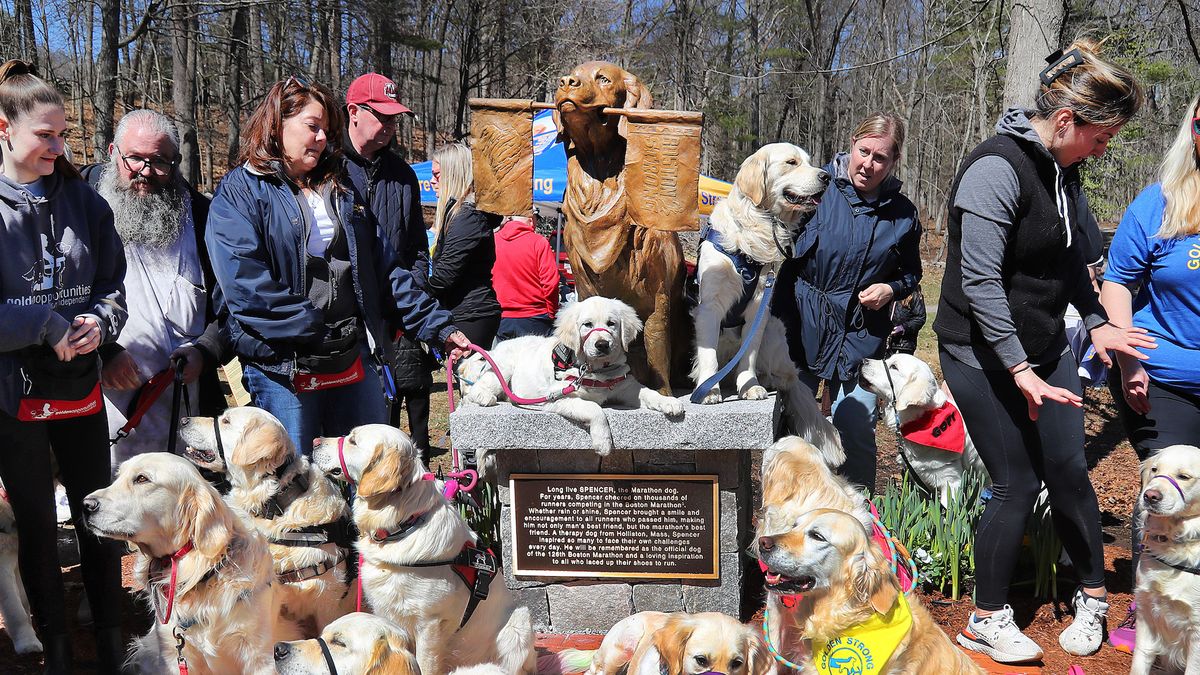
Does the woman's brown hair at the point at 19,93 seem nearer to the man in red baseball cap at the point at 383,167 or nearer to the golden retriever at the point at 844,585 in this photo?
the man in red baseball cap at the point at 383,167

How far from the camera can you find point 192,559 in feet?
9.21

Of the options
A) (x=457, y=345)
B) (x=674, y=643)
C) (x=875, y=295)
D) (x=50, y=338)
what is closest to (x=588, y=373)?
(x=457, y=345)

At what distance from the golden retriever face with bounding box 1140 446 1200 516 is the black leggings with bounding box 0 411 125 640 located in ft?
12.6

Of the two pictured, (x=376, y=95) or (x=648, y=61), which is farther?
(x=648, y=61)

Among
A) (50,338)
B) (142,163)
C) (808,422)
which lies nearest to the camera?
(50,338)

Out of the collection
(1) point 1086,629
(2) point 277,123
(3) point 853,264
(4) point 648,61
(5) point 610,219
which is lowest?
(1) point 1086,629

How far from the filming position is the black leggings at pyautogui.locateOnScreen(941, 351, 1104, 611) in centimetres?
352

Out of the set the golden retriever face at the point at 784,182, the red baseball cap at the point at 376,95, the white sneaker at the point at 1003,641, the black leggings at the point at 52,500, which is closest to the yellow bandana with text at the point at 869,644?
the white sneaker at the point at 1003,641

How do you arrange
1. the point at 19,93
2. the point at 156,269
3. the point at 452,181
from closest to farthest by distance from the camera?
the point at 19,93, the point at 156,269, the point at 452,181

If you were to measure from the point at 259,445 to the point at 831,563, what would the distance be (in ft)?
6.76

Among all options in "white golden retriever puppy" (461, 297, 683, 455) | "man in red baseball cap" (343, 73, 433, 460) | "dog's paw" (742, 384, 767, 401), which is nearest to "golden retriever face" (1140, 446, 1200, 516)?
"dog's paw" (742, 384, 767, 401)

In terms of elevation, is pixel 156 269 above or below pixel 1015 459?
above

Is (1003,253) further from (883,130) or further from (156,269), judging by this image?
(156,269)

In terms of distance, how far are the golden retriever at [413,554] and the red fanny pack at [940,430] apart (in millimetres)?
2621
